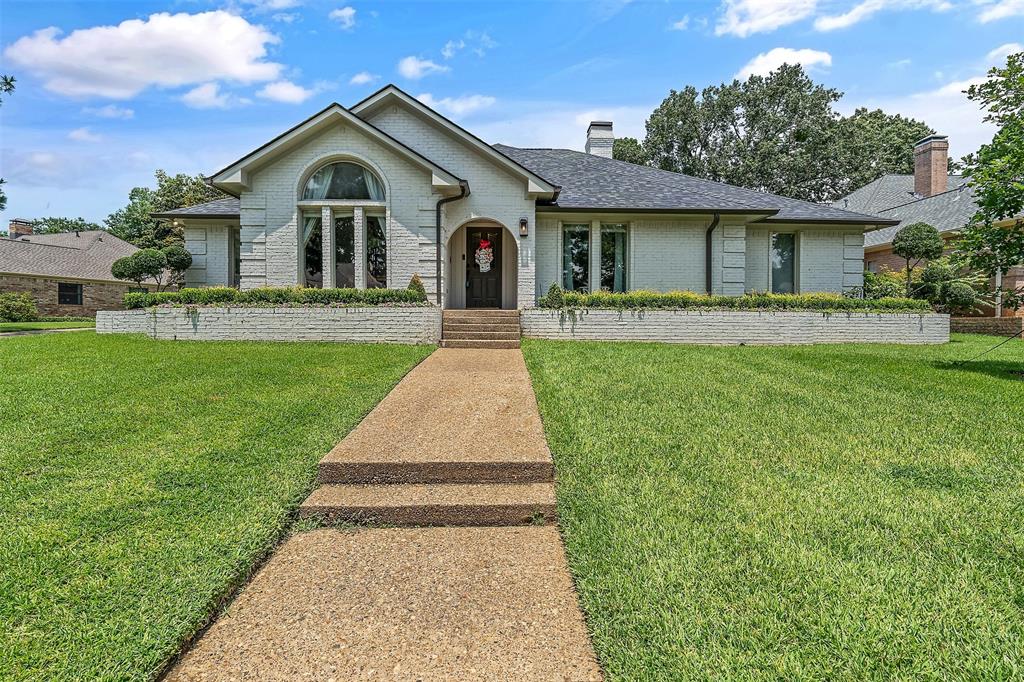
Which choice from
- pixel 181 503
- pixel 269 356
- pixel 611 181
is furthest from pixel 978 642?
pixel 611 181

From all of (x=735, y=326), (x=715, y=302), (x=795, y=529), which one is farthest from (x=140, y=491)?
(x=735, y=326)

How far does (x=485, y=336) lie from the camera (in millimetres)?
11078

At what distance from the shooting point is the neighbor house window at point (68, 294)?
25.6 meters

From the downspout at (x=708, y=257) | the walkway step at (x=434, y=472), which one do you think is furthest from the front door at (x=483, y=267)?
Answer: the walkway step at (x=434, y=472)

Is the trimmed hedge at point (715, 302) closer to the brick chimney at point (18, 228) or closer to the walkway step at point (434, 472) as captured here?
the walkway step at point (434, 472)

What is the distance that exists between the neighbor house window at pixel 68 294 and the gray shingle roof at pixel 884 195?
39.7m

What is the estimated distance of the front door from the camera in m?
14.4

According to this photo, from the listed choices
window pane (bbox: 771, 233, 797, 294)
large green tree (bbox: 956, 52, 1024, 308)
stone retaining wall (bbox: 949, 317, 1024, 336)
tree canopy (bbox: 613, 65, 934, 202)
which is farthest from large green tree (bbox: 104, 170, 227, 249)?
stone retaining wall (bbox: 949, 317, 1024, 336)

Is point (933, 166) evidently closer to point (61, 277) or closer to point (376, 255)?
point (376, 255)

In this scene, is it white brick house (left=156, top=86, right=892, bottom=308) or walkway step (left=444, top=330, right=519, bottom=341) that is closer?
walkway step (left=444, top=330, right=519, bottom=341)

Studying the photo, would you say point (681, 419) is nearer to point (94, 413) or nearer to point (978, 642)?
point (978, 642)

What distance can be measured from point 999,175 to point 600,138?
13.9m

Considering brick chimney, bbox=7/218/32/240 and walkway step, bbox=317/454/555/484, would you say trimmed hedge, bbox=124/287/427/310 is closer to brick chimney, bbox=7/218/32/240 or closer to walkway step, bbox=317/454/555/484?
walkway step, bbox=317/454/555/484

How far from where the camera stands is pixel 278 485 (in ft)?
12.0
